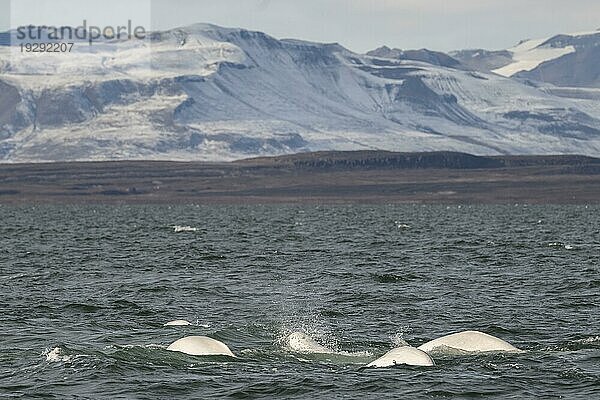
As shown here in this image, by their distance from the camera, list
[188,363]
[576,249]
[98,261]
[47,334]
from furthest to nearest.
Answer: [576,249] → [98,261] → [47,334] → [188,363]

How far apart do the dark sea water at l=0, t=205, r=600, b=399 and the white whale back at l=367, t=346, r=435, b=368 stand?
487 millimetres

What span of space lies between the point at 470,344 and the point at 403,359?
3072 mm

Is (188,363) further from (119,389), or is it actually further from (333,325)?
(333,325)

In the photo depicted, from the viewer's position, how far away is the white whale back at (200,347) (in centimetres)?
3266

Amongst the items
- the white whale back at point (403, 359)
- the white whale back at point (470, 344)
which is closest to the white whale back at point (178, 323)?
the white whale back at point (470, 344)

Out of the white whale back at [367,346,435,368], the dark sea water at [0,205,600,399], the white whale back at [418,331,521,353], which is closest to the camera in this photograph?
the dark sea water at [0,205,600,399]

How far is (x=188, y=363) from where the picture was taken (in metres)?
31.4

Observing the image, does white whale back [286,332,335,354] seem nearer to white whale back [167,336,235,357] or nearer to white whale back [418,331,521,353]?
white whale back [167,336,235,357]

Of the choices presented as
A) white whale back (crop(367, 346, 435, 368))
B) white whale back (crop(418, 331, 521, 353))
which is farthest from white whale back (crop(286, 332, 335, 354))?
white whale back (crop(367, 346, 435, 368))

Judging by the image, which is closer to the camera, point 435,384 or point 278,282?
point 435,384

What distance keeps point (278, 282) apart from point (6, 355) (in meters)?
26.0

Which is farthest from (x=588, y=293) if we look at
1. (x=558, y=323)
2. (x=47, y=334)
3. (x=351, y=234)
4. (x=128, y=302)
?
(x=351, y=234)

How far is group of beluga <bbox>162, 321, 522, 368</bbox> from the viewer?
31.4 meters

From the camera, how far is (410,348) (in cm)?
3216
